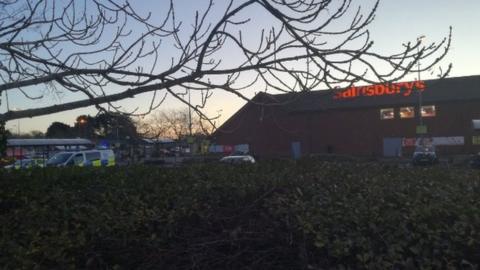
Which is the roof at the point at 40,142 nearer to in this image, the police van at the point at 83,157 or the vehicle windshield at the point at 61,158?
the police van at the point at 83,157

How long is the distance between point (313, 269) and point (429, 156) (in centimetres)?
3654

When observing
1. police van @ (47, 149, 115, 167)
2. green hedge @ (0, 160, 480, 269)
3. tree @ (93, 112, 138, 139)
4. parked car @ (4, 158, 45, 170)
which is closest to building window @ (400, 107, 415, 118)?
police van @ (47, 149, 115, 167)

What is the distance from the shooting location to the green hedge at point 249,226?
3990mm

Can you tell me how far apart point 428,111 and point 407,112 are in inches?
85.7

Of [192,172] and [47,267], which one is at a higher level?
[192,172]

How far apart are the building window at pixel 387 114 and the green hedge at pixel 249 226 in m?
55.4

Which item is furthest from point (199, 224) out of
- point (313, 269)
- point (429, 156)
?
point (429, 156)

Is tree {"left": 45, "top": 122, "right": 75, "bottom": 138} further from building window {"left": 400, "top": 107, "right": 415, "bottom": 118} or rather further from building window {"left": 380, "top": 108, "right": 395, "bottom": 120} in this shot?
building window {"left": 380, "top": 108, "right": 395, "bottom": 120}

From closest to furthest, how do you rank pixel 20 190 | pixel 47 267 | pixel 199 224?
pixel 47 267
pixel 199 224
pixel 20 190

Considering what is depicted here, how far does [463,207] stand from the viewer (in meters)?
4.47

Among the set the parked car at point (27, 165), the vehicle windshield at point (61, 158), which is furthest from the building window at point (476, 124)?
the parked car at point (27, 165)

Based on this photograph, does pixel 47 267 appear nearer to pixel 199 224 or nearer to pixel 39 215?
pixel 39 215

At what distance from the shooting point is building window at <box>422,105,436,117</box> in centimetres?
5740

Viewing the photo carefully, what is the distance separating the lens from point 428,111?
57.8 metres
